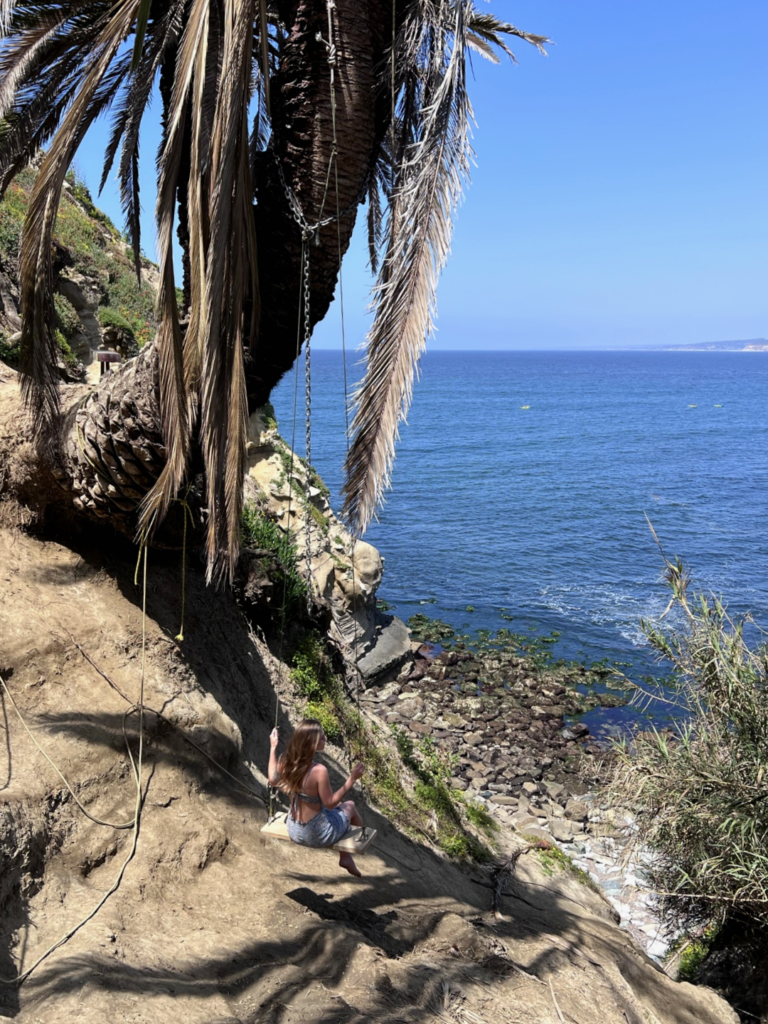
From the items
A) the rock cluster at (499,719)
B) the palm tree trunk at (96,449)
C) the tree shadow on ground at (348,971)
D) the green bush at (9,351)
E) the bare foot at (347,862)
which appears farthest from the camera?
the rock cluster at (499,719)

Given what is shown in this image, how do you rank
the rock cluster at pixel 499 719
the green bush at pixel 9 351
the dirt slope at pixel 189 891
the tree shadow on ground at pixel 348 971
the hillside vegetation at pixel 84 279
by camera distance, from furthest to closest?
the rock cluster at pixel 499 719
the hillside vegetation at pixel 84 279
the green bush at pixel 9 351
the dirt slope at pixel 189 891
the tree shadow on ground at pixel 348 971

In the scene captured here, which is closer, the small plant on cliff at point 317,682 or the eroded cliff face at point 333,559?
the small plant on cliff at point 317,682

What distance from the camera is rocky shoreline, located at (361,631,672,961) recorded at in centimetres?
1490

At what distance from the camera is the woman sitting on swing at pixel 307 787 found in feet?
18.7

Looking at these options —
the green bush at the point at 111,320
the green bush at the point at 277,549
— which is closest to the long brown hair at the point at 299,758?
the green bush at the point at 277,549

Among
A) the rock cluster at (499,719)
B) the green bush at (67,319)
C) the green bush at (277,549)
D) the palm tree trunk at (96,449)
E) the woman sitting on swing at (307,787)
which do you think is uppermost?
the green bush at (67,319)

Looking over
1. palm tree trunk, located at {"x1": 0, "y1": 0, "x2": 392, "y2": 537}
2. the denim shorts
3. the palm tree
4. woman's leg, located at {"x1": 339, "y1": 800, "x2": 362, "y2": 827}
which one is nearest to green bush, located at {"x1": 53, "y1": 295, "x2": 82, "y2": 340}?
the palm tree

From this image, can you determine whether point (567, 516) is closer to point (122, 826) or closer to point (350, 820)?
point (350, 820)

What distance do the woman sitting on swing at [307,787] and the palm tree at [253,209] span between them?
1.47 m

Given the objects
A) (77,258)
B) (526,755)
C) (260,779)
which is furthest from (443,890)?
(77,258)

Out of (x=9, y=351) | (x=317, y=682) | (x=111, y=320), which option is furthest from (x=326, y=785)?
(x=111, y=320)

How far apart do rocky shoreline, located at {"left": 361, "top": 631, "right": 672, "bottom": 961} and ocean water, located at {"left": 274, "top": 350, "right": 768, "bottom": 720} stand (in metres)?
2.34

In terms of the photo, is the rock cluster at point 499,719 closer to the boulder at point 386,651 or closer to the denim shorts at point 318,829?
the boulder at point 386,651

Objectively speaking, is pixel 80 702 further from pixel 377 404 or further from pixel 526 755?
pixel 526 755
